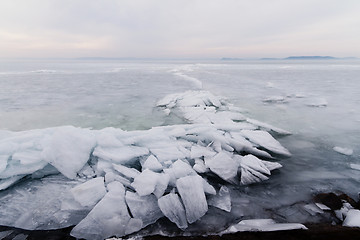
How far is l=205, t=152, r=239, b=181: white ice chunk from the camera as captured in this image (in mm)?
2773

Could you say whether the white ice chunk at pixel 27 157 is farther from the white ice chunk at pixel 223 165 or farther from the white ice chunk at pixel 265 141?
the white ice chunk at pixel 265 141

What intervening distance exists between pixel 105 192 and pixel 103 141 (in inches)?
40.0

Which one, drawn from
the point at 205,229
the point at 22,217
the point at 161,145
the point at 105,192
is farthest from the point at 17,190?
the point at 205,229

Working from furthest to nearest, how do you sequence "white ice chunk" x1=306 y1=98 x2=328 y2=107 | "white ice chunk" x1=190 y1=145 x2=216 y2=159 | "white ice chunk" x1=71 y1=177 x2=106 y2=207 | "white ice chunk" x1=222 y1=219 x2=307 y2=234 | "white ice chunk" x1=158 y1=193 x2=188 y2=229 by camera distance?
"white ice chunk" x1=306 y1=98 x2=328 y2=107
"white ice chunk" x1=190 y1=145 x2=216 y2=159
"white ice chunk" x1=71 y1=177 x2=106 y2=207
"white ice chunk" x1=158 y1=193 x2=188 y2=229
"white ice chunk" x1=222 y1=219 x2=307 y2=234

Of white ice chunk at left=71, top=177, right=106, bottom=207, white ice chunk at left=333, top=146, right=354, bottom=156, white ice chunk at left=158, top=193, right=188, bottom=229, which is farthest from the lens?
white ice chunk at left=333, top=146, right=354, bottom=156

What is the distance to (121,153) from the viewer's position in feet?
9.86

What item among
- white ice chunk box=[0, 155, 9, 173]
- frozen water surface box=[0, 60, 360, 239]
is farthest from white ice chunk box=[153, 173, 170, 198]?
white ice chunk box=[0, 155, 9, 173]

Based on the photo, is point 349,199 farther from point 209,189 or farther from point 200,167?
point 200,167

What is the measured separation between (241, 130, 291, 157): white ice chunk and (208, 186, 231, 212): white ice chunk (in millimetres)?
1438

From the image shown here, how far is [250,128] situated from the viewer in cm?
434

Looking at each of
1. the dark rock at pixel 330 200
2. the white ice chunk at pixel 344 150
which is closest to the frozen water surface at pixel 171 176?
the white ice chunk at pixel 344 150

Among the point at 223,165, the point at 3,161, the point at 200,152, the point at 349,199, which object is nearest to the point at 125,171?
the point at 200,152

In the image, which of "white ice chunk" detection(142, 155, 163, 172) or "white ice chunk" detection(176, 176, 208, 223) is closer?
"white ice chunk" detection(176, 176, 208, 223)

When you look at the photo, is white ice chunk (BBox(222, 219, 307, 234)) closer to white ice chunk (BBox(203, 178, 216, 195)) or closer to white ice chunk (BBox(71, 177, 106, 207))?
white ice chunk (BBox(203, 178, 216, 195))
